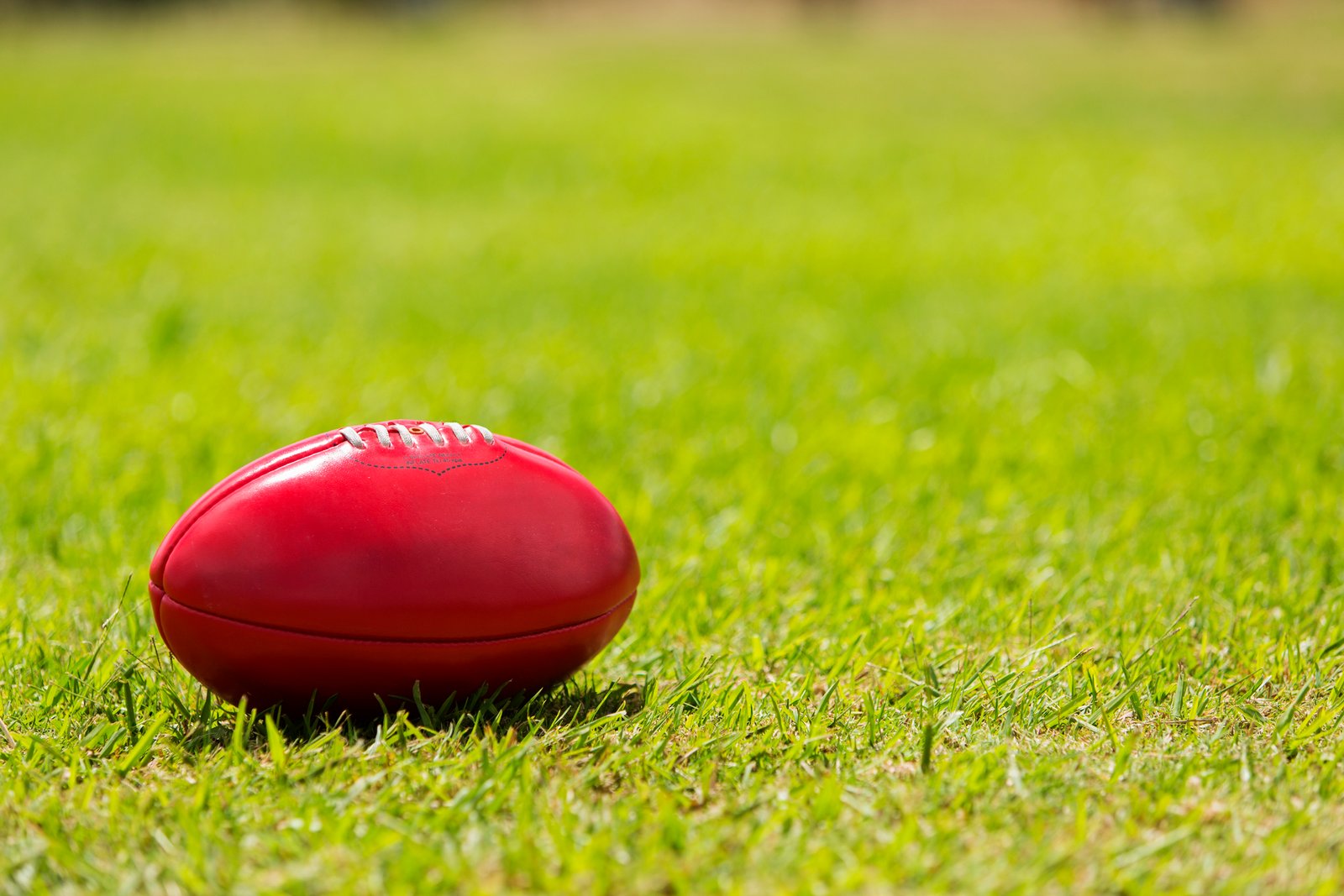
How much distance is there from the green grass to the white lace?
1.59ft

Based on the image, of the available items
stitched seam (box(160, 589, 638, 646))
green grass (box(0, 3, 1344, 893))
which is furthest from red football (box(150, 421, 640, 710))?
green grass (box(0, 3, 1344, 893))

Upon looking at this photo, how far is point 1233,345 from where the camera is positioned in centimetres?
569

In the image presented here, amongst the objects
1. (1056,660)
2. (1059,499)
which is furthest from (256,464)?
(1059,499)

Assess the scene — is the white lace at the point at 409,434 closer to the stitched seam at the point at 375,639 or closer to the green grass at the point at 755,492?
the stitched seam at the point at 375,639

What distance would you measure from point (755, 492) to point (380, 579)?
178 cm

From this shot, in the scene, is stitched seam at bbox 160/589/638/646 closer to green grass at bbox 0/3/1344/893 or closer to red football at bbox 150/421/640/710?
red football at bbox 150/421/640/710

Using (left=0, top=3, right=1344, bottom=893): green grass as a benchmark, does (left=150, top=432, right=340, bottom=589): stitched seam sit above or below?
above

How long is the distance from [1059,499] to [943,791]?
188 cm

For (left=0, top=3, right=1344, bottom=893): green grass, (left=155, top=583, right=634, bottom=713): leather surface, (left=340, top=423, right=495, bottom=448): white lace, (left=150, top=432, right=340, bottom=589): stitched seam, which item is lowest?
(left=0, top=3, right=1344, bottom=893): green grass

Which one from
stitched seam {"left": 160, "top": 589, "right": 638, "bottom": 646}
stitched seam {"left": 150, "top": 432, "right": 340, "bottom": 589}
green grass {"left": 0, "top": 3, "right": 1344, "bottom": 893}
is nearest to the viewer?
green grass {"left": 0, "top": 3, "right": 1344, "bottom": 893}

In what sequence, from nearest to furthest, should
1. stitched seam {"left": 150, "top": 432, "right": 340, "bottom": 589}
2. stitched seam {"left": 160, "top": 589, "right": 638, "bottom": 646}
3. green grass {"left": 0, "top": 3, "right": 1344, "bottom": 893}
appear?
green grass {"left": 0, "top": 3, "right": 1344, "bottom": 893} → stitched seam {"left": 160, "top": 589, "right": 638, "bottom": 646} → stitched seam {"left": 150, "top": 432, "right": 340, "bottom": 589}

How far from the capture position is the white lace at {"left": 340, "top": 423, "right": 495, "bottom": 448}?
96.1 inches

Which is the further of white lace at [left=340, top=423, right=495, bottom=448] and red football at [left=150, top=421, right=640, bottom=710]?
white lace at [left=340, top=423, right=495, bottom=448]

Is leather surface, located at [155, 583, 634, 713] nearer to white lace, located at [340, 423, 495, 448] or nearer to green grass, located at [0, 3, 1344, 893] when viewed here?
green grass, located at [0, 3, 1344, 893]
